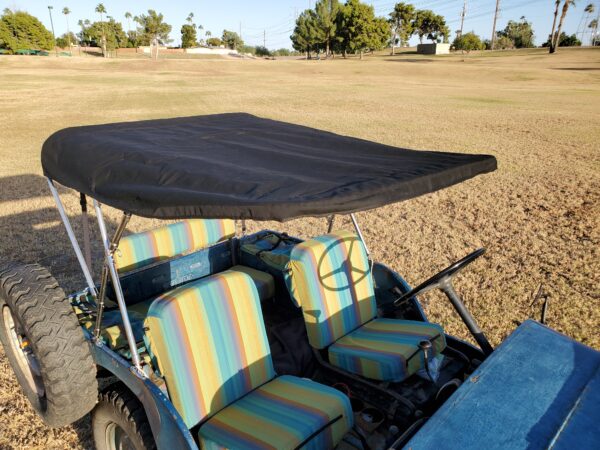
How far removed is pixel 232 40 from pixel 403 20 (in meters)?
57.8

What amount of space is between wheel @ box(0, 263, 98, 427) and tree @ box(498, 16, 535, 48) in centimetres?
11019

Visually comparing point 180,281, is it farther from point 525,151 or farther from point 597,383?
point 525,151

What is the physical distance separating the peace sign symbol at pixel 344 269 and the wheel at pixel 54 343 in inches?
64.1

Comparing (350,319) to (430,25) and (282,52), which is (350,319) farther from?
(282,52)

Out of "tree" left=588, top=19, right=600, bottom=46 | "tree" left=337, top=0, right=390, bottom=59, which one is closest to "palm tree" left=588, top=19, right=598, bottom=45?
"tree" left=588, top=19, right=600, bottom=46

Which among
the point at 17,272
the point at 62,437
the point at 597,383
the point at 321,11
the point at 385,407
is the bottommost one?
the point at 62,437

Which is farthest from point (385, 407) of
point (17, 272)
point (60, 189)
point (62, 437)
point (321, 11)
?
point (321, 11)

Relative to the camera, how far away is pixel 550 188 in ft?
29.8

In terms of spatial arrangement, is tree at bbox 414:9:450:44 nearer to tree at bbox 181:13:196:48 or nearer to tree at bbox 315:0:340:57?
tree at bbox 315:0:340:57

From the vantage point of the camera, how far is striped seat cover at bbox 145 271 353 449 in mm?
2451

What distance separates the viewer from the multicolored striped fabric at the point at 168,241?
13.0ft

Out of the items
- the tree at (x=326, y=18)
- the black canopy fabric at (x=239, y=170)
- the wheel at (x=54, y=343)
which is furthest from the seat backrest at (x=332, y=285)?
→ the tree at (x=326, y=18)

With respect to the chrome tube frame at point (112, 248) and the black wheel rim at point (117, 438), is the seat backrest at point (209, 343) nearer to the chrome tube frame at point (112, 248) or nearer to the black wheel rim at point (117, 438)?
the chrome tube frame at point (112, 248)

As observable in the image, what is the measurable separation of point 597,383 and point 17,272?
344 cm
